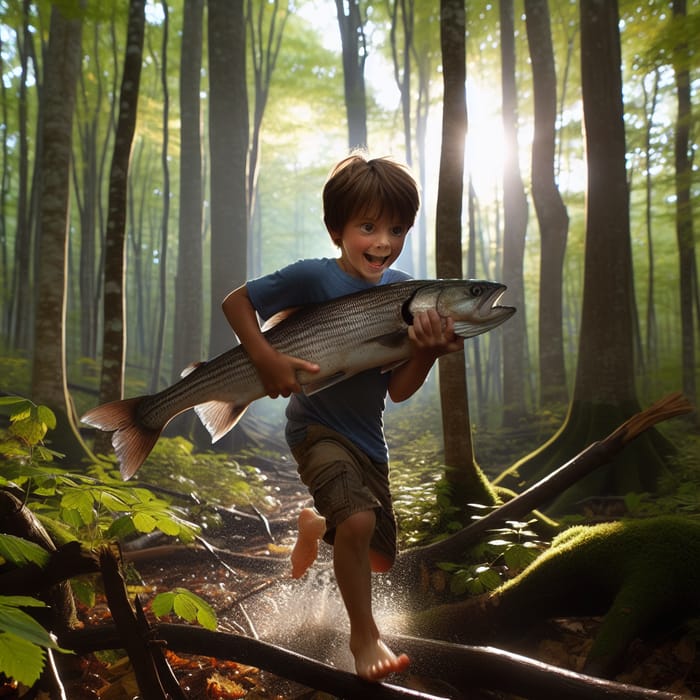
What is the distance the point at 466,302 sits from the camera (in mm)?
2201

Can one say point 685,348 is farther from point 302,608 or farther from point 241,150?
point 302,608

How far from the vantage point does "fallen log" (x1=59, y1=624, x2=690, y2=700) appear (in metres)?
1.95

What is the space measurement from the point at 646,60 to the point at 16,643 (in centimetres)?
1079

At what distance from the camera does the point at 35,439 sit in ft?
8.36

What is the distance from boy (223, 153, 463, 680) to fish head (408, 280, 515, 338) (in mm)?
49

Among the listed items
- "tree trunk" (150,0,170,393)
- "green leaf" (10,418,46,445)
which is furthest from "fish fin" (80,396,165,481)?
"tree trunk" (150,0,170,393)

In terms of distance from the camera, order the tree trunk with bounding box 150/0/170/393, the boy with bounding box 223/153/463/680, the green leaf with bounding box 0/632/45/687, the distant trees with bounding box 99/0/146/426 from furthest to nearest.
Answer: the tree trunk with bounding box 150/0/170/393 → the distant trees with bounding box 99/0/146/426 → the boy with bounding box 223/153/463/680 → the green leaf with bounding box 0/632/45/687

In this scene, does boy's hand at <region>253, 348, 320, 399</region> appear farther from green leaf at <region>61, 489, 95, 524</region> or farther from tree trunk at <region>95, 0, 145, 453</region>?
tree trunk at <region>95, 0, 145, 453</region>

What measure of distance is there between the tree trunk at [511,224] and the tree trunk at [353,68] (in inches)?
154

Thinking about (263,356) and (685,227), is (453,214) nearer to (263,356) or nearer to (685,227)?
(263,356)

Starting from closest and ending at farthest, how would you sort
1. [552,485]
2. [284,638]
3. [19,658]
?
[19,658] → [284,638] → [552,485]

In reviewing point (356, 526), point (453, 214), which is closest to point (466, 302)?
point (356, 526)

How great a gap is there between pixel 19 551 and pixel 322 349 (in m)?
1.25

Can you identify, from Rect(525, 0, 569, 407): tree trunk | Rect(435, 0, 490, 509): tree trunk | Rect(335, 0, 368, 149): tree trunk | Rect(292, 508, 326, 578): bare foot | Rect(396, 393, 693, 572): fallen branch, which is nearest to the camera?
Result: Rect(292, 508, 326, 578): bare foot
